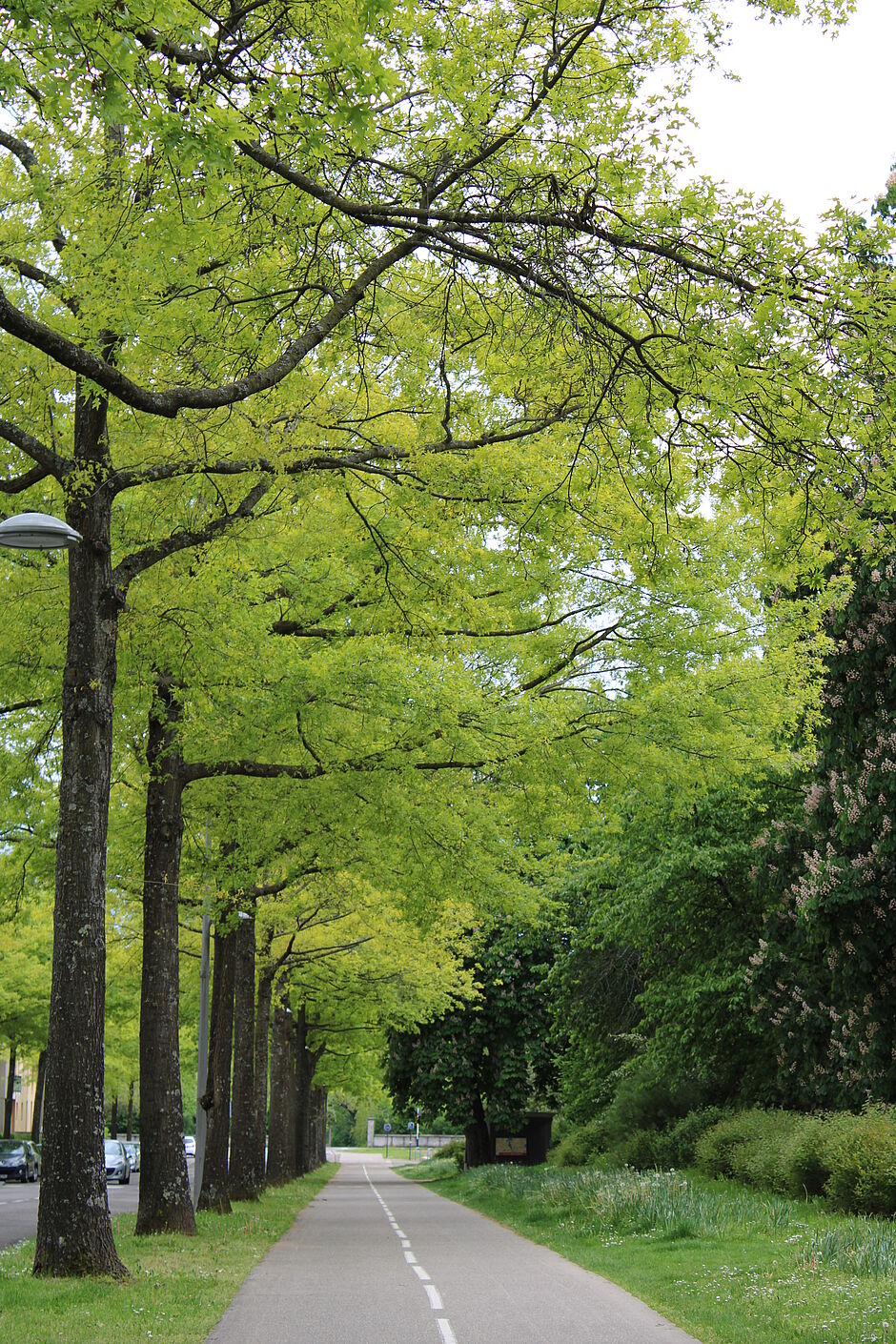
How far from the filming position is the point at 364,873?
18859 mm

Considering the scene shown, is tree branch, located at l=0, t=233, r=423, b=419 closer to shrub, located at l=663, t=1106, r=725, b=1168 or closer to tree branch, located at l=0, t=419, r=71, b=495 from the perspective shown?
tree branch, located at l=0, t=419, r=71, b=495

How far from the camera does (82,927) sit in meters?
11.0

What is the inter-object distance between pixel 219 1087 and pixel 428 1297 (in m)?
9.99

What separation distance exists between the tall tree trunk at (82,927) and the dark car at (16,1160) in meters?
33.4

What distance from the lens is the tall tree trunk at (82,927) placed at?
10703 mm

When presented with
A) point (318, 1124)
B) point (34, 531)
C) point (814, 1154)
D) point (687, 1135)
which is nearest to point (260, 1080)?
point (687, 1135)

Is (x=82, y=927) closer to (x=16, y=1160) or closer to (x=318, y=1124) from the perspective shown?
(x=16, y=1160)

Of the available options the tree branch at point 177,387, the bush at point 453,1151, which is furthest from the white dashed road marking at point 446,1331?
the bush at point 453,1151

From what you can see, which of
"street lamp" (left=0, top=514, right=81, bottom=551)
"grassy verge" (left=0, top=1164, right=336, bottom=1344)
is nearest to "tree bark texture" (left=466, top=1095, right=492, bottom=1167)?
"grassy verge" (left=0, top=1164, right=336, bottom=1344)

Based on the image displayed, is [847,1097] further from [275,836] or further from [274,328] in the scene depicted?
[274,328]

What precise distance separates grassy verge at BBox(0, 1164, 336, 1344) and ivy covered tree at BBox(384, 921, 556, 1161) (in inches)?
1069

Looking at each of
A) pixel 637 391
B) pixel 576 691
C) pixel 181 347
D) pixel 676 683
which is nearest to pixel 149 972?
pixel 576 691

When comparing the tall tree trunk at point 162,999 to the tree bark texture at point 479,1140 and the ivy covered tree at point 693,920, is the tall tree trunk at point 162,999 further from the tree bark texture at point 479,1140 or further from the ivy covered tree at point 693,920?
the tree bark texture at point 479,1140

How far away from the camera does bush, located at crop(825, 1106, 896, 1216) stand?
48.8 feet
